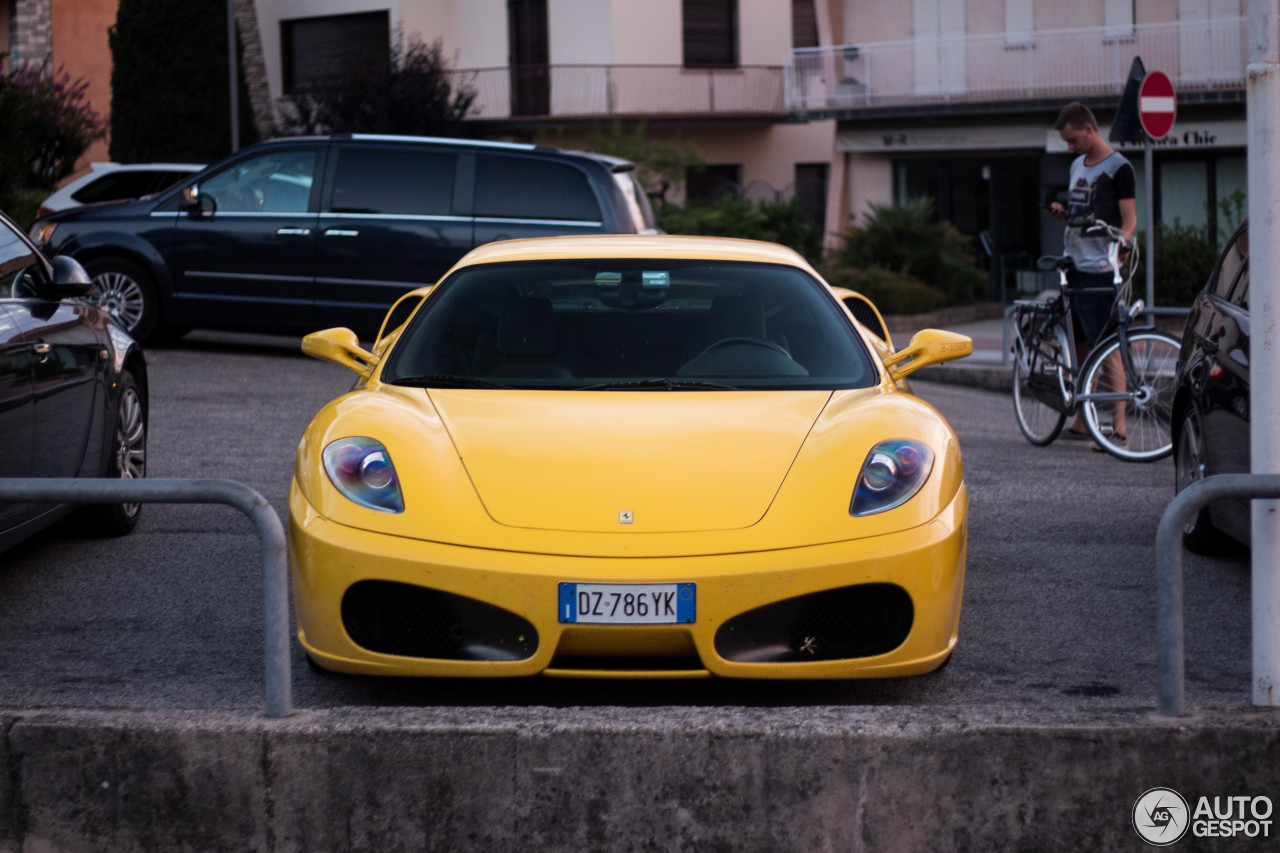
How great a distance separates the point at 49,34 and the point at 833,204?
17.1 m

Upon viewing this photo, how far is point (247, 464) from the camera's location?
27.8 ft

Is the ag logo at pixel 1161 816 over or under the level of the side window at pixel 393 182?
under

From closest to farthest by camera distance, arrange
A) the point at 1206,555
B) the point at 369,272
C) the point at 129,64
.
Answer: the point at 1206,555, the point at 369,272, the point at 129,64

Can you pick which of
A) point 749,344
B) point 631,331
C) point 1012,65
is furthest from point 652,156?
point 749,344

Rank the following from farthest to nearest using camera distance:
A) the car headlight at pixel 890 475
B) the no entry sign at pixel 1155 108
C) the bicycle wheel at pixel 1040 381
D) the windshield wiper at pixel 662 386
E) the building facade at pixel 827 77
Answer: the building facade at pixel 827 77
the no entry sign at pixel 1155 108
the bicycle wheel at pixel 1040 381
the windshield wiper at pixel 662 386
the car headlight at pixel 890 475

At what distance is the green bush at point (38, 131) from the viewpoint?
19.3 meters

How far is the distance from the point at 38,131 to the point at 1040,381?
53.8 feet

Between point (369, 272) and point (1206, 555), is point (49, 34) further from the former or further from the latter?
point (1206, 555)

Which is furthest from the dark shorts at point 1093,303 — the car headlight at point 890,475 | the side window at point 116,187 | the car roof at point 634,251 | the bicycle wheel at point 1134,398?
the side window at point 116,187

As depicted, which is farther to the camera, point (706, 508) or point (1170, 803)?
point (706, 508)

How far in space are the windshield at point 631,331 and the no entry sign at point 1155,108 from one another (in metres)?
10.1

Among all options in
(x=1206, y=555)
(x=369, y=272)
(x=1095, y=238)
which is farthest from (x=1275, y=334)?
(x=369, y=272)

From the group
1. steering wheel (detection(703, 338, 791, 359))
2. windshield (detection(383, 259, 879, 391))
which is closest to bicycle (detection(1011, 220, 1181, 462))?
windshield (detection(383, 259, 879, 391))

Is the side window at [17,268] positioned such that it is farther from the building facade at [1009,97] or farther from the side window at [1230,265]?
the building facade at [1009,97]
